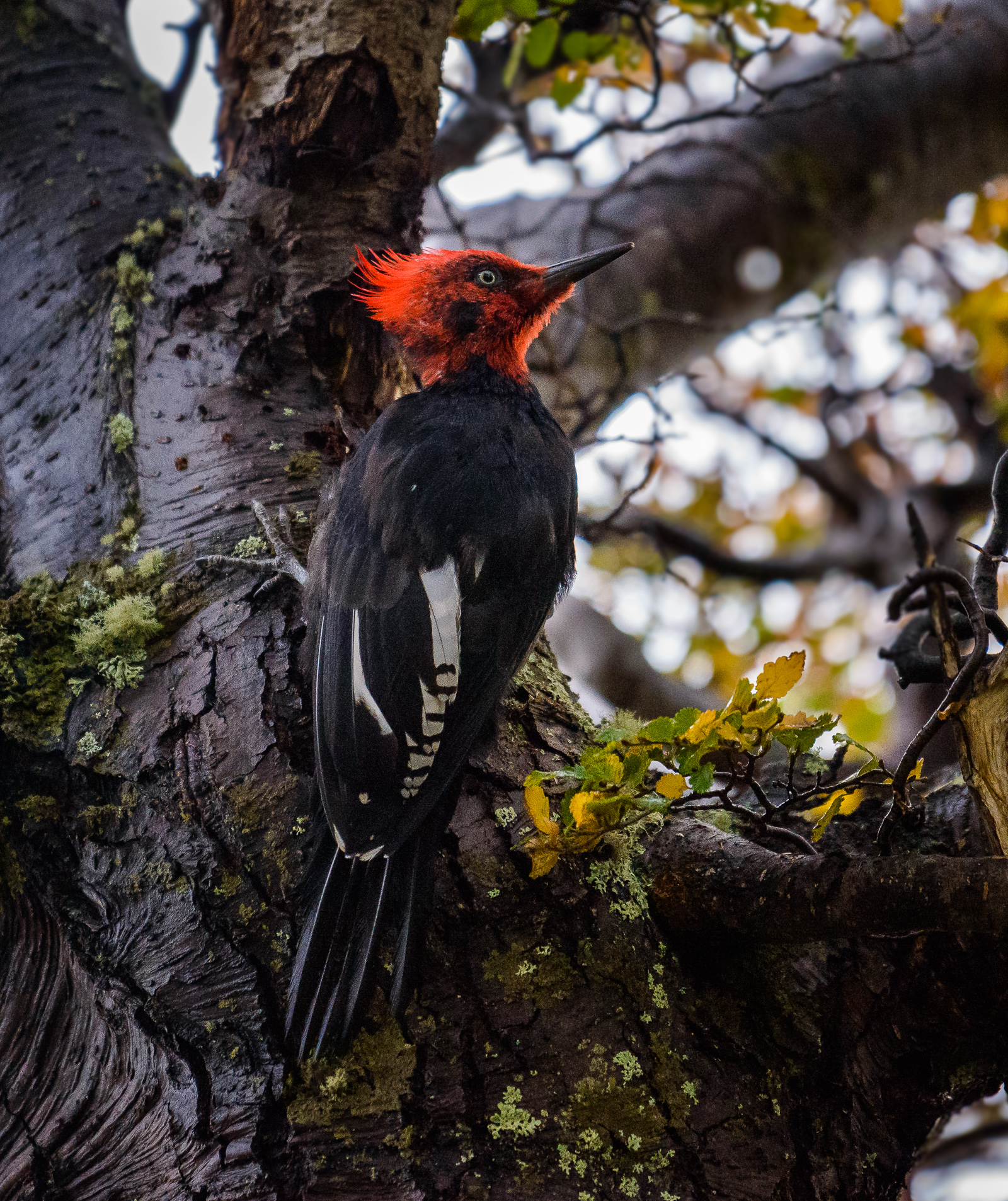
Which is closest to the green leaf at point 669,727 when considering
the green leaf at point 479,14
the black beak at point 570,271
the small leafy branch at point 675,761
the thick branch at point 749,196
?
the small leafy branch at point 675,761

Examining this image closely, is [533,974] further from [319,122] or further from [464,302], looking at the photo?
[319,122]

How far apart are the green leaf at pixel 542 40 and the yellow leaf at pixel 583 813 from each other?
2.09 m

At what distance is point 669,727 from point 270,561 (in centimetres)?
89

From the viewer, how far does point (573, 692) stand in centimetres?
223

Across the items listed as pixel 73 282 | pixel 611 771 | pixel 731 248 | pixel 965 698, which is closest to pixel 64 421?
pixel 73 282

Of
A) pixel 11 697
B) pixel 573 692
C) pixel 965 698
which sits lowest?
pixel 965 698

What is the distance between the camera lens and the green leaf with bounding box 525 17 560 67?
2.63 m

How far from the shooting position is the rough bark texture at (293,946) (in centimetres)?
145

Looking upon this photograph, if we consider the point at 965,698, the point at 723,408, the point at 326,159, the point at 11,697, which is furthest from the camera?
the point at 723,408

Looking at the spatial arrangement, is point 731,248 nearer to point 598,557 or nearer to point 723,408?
point 598,557

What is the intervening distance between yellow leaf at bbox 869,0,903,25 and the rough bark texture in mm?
→ 1939

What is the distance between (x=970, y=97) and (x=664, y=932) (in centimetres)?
345

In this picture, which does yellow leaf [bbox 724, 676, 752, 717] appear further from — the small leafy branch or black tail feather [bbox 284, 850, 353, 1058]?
black tail feather [bbox 284, 850, 353, 1058]

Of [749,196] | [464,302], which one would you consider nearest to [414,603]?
[464,302]
